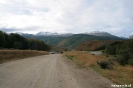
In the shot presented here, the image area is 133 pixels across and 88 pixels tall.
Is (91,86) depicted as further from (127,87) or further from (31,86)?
(31,86)

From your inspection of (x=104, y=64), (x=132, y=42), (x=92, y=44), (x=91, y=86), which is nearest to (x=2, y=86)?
(x=91, y=86)

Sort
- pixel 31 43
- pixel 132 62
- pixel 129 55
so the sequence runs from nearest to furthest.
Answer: pixel 132 62 → pixel 129 55 → pixel 31 43

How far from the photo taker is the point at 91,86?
9.73 meters

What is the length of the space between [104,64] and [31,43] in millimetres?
103924

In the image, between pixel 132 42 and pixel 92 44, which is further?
pixel 92 44

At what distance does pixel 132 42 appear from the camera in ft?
182

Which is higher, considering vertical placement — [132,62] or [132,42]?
[132,42]

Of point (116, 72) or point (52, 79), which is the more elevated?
point (52, 79)

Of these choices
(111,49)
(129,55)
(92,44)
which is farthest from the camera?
(92,44)

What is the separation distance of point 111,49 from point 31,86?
82090 mm

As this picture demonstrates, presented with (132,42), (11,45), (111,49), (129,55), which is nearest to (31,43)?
(11,45)

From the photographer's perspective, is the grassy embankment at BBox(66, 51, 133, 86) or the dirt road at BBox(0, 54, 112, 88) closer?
the dirt road at BBox(0, 54, 112, 88)

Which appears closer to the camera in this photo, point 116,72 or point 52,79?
point 52,79

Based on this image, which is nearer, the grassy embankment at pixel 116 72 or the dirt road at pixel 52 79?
the dirt road at pixel 52 79
